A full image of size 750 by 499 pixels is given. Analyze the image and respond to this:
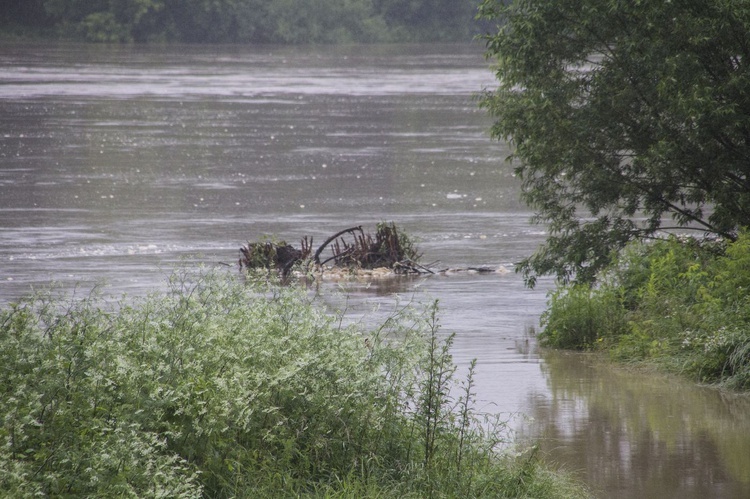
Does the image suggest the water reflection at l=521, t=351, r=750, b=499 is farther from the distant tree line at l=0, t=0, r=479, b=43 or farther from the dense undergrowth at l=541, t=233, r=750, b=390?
the distant tree line at l=0, t=0, r=479, b=43

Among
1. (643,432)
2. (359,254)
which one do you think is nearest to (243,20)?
(359,254)

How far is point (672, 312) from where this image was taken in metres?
10.6

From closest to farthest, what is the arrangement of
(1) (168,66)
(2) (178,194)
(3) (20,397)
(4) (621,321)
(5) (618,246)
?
(3) (20,397)
(4) (621,321)
(5) (618,246)
(2) (178,194)
(1) (168,66)

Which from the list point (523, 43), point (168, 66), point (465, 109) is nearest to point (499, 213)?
point (523, 43)

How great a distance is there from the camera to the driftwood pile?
15.5m

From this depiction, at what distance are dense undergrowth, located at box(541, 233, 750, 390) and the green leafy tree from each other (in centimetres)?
58

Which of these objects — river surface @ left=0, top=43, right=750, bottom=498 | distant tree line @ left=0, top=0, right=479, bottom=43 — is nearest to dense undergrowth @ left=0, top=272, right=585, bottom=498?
river surface @ left=0, top=43, right=750, bottom=498

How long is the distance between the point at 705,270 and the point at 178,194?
14.0m

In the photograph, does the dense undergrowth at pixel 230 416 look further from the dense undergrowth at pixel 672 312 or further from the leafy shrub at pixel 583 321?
the leafy shrub at pixel 583 321

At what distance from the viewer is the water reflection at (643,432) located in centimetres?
730

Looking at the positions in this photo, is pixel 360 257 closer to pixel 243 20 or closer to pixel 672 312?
pixel 672 312

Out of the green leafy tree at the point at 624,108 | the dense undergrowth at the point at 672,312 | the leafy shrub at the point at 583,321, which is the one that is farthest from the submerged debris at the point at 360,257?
the leafy shrub at the point at 583,321

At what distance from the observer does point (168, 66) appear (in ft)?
208

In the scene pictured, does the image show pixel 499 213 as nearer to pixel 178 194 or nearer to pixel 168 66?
pixel 178 194
